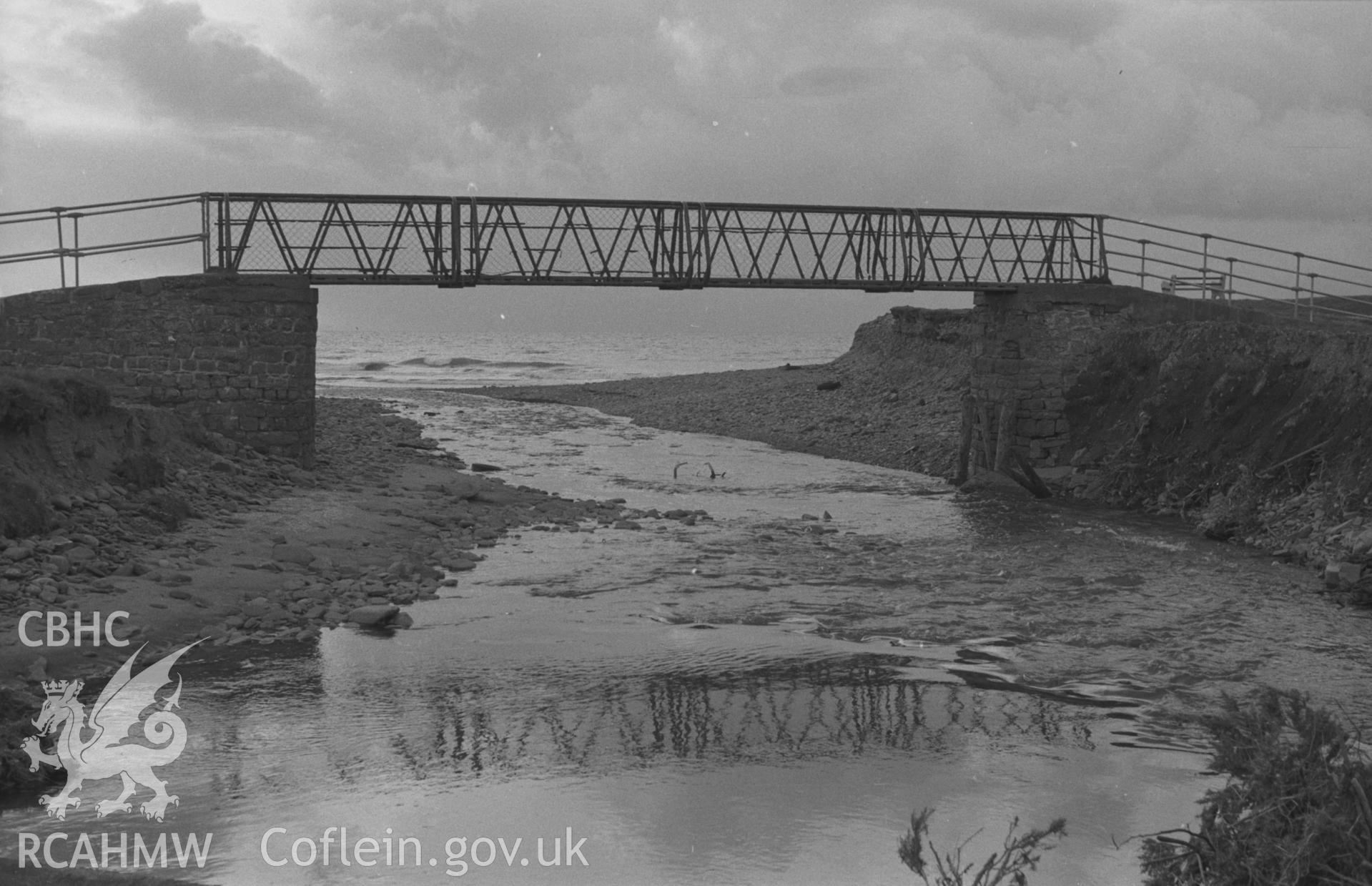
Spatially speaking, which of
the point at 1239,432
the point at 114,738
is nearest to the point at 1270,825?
the point at 114,738

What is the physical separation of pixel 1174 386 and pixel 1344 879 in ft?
61.6

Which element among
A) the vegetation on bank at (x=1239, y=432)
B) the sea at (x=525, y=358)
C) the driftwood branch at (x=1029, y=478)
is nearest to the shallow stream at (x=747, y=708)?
the vegetation on bank at (x=1239, y=432)

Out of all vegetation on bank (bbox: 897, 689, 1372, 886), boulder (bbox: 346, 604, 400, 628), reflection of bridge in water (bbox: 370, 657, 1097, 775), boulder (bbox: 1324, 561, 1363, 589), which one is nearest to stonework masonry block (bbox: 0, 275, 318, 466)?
boulder (bbox: 346, 604, 400, 628)

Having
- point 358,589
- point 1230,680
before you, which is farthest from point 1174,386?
point 358,589

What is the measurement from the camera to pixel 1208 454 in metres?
20.8

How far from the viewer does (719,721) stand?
382 inches

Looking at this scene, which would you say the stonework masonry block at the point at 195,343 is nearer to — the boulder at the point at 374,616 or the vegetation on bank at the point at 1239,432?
the boulder at the point at 374,616

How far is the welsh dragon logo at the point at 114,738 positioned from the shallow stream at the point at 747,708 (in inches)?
7.5

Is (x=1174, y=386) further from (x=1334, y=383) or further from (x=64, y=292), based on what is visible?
(x=64, y=292)

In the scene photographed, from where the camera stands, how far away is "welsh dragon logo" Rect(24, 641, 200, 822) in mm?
7781

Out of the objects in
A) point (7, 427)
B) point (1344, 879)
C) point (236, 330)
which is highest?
point (236, 330)

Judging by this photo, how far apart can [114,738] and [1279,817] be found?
7.56 metres

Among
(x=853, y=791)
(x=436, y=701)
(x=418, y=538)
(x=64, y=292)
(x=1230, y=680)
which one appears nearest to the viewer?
(x=853, y=791)

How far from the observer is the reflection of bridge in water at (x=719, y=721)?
8.91 metres
